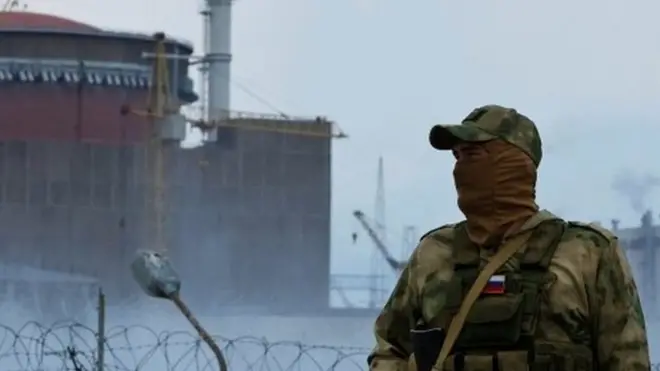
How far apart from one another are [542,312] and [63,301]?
4008 centimetres

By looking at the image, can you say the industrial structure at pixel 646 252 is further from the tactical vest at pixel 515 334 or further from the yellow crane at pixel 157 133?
the yellow crane at pixel 157 133

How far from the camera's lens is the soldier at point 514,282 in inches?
101

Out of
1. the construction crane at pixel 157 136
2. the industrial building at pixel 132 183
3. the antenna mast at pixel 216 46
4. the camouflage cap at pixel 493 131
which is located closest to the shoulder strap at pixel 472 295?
the camouflage cap at pixel 493 131

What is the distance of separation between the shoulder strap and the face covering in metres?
0.03

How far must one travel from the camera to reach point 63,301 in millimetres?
41938

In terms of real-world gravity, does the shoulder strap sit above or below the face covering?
below

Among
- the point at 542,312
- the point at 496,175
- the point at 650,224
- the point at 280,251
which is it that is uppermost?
the point at 496,175

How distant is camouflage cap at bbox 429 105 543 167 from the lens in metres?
2.62

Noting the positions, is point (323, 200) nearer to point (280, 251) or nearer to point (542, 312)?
point (280, 251)

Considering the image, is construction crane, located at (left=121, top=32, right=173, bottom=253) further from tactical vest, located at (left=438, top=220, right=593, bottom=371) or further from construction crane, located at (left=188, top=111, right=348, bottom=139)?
tactical vest, located at (left=438, top=220, right=593, bottom=371)

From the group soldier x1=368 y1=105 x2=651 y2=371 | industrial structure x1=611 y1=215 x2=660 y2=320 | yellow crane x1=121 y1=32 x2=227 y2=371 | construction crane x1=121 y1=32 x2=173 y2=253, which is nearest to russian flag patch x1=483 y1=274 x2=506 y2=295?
soldier x1=368 y1=105 x2=651 y2=371

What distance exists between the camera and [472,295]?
258cm

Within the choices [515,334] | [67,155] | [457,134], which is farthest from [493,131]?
[67,155]

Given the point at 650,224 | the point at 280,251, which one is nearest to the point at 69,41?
the point at 280,251
